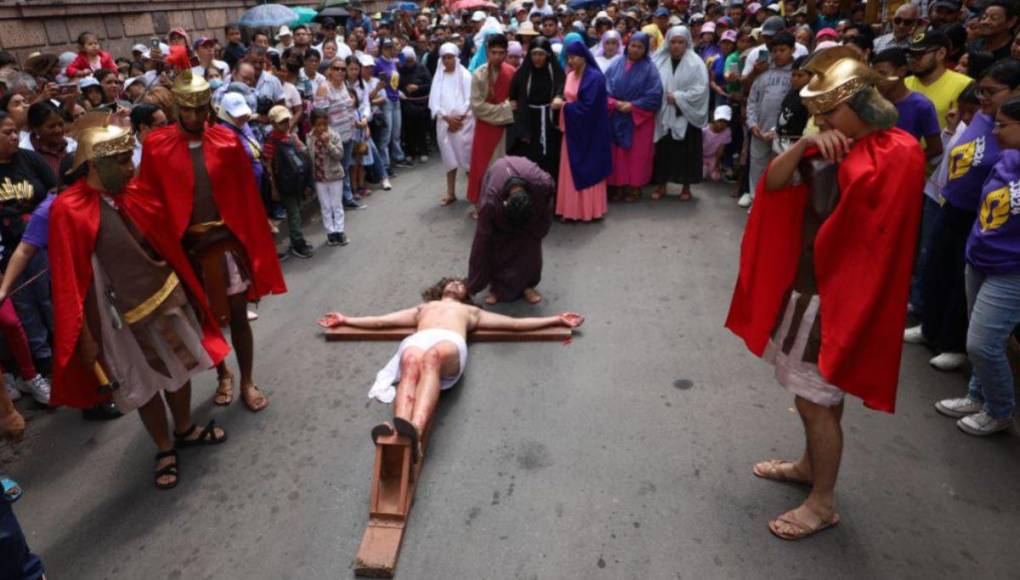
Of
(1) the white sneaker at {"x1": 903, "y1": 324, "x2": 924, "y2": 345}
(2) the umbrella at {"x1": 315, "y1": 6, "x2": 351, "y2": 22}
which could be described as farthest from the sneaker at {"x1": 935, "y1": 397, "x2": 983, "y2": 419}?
(2) the umbrella at {"x1": 315, "y1": 6, "x2": 351, "y2": 22}

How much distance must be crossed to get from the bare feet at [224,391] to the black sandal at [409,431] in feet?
5.19

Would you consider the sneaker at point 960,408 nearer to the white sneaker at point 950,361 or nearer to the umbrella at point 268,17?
the white sneaker at point 950,361

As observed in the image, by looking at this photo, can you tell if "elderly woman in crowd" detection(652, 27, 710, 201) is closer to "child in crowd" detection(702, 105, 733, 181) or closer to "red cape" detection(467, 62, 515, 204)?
"child in crowd" detection(702, 105, 733, 181)

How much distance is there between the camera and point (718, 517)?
3.00 metres

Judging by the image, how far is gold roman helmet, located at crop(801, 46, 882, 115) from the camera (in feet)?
7.52

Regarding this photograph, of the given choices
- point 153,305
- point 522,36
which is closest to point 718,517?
point 153,305

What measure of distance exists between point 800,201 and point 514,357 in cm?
229

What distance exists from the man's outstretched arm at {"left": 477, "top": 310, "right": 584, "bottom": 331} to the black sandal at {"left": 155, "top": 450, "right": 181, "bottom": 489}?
2.05 meters

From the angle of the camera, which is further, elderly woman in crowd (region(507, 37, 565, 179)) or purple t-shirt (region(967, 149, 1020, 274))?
elderly woman in crowd (region(507, 37, 565, 179))

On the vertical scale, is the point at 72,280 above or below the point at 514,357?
above

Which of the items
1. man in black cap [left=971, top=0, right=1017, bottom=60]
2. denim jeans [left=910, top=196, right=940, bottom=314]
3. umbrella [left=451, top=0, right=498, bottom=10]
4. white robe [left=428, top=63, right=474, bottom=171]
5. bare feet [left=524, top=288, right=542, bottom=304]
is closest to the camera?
denim jeans [left=910, top=196, right=940, bottom=314]

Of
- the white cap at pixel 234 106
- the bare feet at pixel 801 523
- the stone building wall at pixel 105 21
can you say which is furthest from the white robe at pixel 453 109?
the stone building wall at pixel 105 21

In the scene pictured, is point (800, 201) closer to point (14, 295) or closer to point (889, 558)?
point (889, 558)

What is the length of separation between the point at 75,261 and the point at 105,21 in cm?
928
